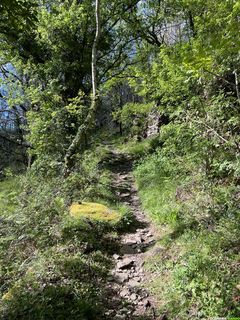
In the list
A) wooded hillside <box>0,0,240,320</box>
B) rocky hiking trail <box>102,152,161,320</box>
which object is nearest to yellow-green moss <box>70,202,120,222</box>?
wooded hillside <box>0,0,240,320</box>

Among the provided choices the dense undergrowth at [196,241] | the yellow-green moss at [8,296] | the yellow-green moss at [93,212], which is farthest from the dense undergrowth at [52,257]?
the dense undergrowth at [196,241]

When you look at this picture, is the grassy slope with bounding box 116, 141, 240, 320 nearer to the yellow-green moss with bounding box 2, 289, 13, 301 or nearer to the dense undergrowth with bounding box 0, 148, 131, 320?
the dense undergrowth with bounding box 0, 148, 131, 320

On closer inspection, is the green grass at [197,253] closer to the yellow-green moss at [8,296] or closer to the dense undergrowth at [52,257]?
the dense undergrowth at [52,257]

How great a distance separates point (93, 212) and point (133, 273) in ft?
6.74

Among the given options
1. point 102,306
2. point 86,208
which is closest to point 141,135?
point 86,208

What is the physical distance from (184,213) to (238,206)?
3.54ft

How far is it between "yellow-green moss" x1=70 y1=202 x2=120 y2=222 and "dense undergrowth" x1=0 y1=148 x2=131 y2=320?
10 centimetres

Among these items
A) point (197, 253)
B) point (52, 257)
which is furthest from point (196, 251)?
point (52, 257)

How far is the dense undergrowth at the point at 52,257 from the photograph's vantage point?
13.4 feet

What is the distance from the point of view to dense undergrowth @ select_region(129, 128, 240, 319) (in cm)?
387

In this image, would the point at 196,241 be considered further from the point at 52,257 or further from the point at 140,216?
the point at 140,216

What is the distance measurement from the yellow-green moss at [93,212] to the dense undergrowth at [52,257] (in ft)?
0.33

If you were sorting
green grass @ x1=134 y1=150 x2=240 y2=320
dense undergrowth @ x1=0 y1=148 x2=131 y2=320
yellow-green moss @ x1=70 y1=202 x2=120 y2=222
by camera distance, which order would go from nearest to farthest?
green grass @ x1=134 y1=150 x2=240 y2=320 < dense undergrowth @ x1=0 y1=148 x2=131 y2=320 < yellow-green moss @ x1=70 y1=202 x2=120 y2=222

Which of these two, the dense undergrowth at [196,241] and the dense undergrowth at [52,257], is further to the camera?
the dense undergrowth at [52,257]
